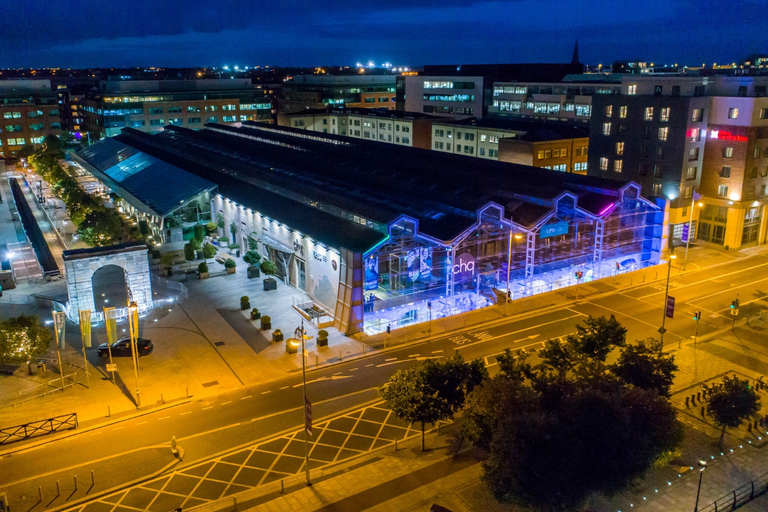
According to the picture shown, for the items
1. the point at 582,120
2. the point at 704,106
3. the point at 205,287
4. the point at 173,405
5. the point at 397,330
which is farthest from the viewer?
the point at 582,120

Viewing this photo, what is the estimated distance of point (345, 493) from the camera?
27109 millimetres

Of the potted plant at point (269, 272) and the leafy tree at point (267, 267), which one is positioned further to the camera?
the leafy tree at point (267, 267)

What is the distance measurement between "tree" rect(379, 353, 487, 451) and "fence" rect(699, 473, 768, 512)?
11442 mm

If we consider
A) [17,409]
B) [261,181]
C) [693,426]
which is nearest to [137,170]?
[261,181]

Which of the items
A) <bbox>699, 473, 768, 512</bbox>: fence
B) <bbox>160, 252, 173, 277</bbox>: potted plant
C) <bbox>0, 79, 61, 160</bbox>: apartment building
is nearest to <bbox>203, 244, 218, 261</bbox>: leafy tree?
<bbox>160, 252, 173, 277</bbox>: potted plant

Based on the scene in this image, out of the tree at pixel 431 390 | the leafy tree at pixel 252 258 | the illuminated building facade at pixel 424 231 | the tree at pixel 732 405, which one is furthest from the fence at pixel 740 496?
the leafy tree at pixel 252 258

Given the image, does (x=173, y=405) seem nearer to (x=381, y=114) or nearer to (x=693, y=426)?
(x=693, y=426)

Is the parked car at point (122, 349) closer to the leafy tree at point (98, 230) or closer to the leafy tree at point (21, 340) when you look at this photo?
the leafy tree at point (21, 340)

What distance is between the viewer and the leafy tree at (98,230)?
201 feet

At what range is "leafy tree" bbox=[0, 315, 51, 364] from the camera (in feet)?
119

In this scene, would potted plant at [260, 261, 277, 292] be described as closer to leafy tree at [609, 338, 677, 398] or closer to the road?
the road

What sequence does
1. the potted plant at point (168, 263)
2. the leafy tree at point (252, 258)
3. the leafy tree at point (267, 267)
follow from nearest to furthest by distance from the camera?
the leafy tree at point (267, 267) < the leafy tree at point (252, 258) < the potted plant at point (168, 263)

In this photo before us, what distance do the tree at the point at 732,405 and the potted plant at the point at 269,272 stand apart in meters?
36.0

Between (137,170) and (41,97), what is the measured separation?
91.2 m
